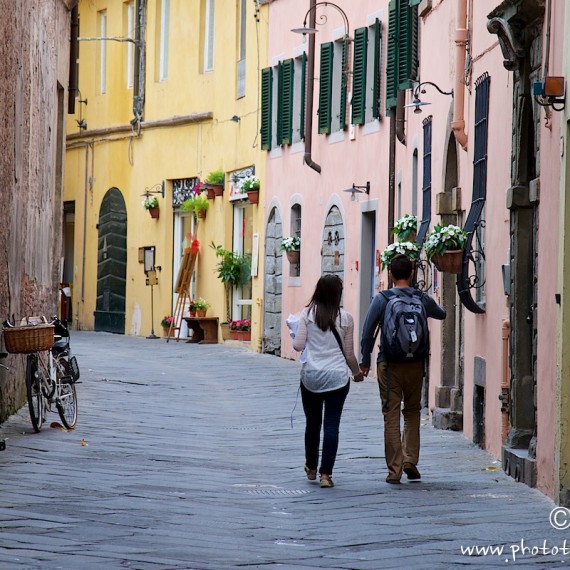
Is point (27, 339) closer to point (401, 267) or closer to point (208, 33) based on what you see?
point (401, 267)

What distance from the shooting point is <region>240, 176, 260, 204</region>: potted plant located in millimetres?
26891

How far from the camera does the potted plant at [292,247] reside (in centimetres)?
2497

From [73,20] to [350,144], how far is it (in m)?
4.56

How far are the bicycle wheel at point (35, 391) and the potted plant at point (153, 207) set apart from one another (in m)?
18.9

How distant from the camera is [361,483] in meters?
10.2

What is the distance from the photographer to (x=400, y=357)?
10.2 meters

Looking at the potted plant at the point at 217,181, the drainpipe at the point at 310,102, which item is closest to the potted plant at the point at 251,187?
the potted plant at the point at 217,181

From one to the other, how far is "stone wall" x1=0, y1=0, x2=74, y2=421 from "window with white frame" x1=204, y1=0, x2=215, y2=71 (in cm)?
1094

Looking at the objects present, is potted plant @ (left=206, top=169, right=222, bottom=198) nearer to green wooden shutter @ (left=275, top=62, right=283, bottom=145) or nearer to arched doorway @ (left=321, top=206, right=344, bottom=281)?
green wooden shutter @ (left=275, top=62, right=283, bottom=145)

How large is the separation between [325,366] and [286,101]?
15.9m

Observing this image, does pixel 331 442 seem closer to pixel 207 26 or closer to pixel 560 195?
pixel 560 195

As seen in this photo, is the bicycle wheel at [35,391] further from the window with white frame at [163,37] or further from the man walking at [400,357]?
the window with white frame at [163,37]

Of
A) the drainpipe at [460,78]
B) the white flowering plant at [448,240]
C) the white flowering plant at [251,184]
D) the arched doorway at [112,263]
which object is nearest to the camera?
the white flowering plant at [448,240]

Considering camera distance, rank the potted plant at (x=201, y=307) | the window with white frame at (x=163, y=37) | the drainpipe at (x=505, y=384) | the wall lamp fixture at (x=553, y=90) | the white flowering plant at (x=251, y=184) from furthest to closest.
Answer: the window with white frame at (x=163, y=37) < the potted plant at (x=201, y=307) < the white flowering plant at (x=251, y=184) < the drainpipe at (x=505, y=384) < the wall lamp fixture at (x=553, y=90)
